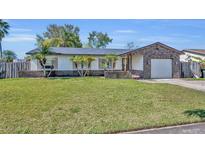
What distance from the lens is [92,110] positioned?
842 centimetres

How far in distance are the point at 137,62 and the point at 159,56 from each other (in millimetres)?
1965

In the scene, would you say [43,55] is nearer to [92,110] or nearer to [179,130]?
[92,110]

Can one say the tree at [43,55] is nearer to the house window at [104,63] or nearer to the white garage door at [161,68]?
the house window at [104,63]

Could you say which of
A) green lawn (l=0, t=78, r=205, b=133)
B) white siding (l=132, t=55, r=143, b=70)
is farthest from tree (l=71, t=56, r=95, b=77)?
green lawn (l=0, t=78, r=205, b=133)

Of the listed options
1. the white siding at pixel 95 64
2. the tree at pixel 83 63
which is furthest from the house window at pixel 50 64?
the white siding at pixel 95 64

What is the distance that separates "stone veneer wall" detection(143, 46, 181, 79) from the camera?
2248 centimetres

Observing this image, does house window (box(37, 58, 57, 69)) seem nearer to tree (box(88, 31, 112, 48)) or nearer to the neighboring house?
the neighboring house

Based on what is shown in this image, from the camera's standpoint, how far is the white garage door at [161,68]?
2273 cm

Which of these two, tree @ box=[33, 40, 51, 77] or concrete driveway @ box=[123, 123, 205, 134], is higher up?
tree @ box=[33, 40, 51, 77]

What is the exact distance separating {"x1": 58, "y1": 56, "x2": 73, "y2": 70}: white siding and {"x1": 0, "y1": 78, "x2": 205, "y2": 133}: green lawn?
40.4 feet
